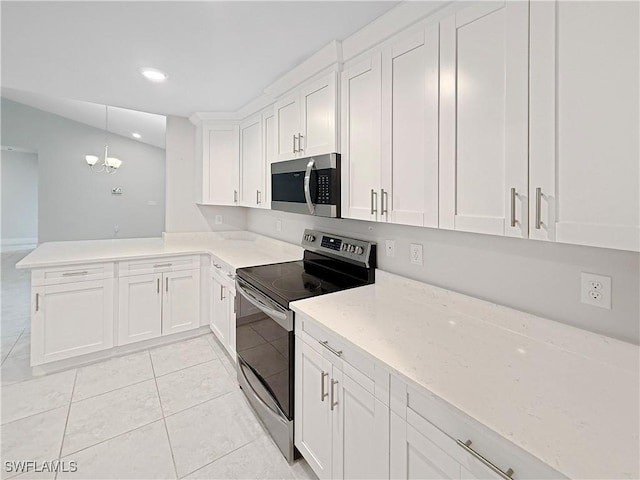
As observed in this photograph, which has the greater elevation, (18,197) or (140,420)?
(18,197)

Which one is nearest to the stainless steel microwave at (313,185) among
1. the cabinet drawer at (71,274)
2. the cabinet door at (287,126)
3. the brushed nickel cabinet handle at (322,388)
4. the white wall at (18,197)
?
the cabinet door at (287,126)

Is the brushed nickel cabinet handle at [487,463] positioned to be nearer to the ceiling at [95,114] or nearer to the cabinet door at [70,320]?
the cabinet door at [70,320]

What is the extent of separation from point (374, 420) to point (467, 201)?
88cm

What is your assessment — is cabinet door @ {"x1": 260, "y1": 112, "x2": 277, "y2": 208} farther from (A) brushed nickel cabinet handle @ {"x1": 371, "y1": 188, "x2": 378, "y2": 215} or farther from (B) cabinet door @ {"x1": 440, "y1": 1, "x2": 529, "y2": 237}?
(B) cabinet door @ {"x1": 440, "y1": 1, "x2": 529, "y2": 237}

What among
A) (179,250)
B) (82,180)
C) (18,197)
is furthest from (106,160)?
(18,197)

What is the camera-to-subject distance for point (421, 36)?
1355 mm

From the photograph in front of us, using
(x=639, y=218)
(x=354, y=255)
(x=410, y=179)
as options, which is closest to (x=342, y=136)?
(x=410, y=179)

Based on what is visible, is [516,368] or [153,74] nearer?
[516,368]

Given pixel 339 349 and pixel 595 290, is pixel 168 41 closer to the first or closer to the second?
pixel 339 349

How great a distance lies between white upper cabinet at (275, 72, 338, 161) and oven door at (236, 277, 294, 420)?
0.97 metres

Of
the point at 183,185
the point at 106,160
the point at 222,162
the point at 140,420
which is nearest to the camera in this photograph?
the point at 140,420

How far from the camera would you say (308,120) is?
81.4 inches

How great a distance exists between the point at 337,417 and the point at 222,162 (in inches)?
110

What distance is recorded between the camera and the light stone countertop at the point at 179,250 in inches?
103
